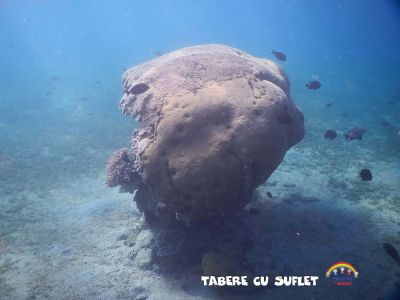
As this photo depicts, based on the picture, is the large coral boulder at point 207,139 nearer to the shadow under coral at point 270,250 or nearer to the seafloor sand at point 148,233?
the shadow under coral at point 270,250

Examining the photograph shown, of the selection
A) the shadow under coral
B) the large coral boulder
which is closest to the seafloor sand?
the shadow under coral

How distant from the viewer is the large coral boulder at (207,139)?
602 centimetres

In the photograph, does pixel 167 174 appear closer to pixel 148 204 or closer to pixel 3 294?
pixel 148 204

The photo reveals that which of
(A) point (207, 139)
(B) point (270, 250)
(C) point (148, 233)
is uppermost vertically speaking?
(A) point (207, 139)

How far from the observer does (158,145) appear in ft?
20.7

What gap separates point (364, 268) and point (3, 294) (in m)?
8.05

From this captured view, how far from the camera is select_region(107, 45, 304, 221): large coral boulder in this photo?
6016 mm

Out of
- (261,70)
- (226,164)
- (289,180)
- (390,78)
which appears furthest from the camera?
(390,78)

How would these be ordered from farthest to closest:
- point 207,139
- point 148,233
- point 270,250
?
point 148,233, point 270,250, point 207,139

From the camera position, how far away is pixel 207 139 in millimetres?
6164

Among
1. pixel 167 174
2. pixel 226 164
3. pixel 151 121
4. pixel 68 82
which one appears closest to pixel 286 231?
pixel 226 164

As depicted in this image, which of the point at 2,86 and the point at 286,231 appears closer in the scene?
the point at 286,231

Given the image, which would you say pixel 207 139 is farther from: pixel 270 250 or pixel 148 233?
pixel 148 233

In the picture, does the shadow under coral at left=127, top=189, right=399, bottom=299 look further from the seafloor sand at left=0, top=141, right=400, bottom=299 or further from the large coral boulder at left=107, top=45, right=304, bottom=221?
the large coral boulder at left=107, top=45, right=304, bottom=221
